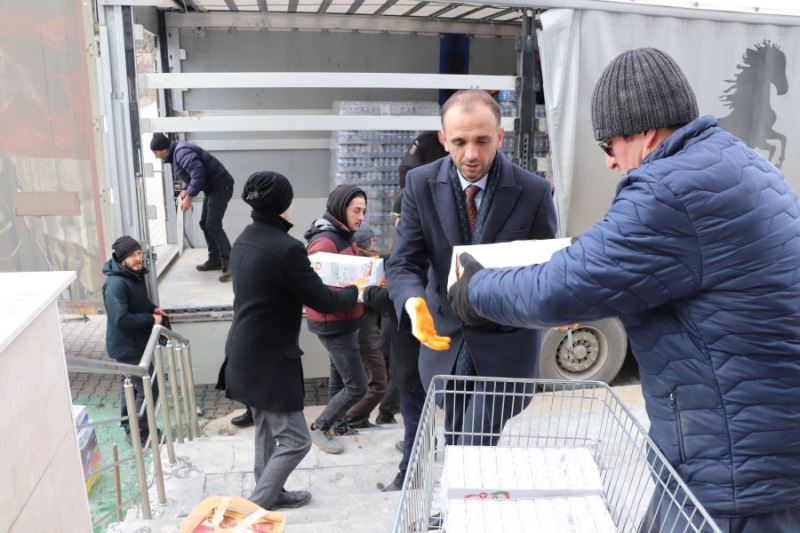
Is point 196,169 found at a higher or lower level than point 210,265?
higher

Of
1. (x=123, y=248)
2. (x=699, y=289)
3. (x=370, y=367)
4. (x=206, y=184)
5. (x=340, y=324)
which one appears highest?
(x=699, y=289)

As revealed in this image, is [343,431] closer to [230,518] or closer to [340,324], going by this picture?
[340,324]

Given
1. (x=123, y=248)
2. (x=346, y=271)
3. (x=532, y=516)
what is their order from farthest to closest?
(x=123, y=248) < (x=346, y=271) < (x=532, y=516)

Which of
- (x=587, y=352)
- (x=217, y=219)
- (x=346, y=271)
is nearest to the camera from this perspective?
(x=346, y=271)

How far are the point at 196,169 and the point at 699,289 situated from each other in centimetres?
541

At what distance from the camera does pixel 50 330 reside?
66.2 inches

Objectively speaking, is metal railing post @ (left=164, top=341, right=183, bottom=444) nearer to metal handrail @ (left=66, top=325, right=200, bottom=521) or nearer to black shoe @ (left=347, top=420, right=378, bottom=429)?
metal handrail @ (left=66, top=325, right=200, bottom=521)

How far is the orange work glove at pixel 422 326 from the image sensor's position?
2.11 metres

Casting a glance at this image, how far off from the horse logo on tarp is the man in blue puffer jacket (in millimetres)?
4067

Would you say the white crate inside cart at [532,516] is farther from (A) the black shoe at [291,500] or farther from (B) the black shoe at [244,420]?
(B) the black shoe at [244,420]

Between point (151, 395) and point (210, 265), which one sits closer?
point (151, 395)

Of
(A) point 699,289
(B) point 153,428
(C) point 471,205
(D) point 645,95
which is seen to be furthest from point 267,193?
(A) point 699,289

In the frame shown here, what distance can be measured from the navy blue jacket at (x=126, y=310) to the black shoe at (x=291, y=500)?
159 centimetres

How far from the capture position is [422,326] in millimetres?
2152
